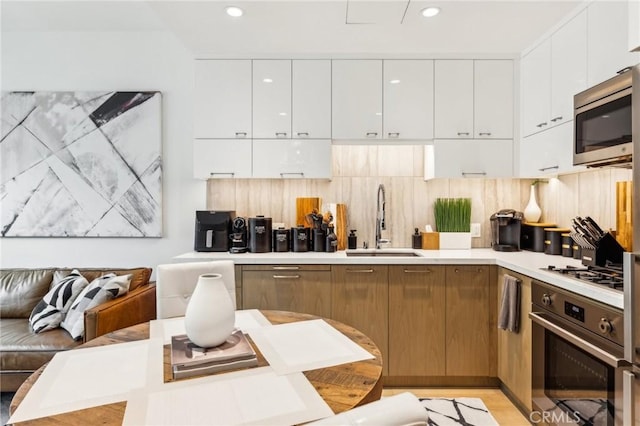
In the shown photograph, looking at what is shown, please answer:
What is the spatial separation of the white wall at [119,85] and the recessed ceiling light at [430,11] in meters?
2.01

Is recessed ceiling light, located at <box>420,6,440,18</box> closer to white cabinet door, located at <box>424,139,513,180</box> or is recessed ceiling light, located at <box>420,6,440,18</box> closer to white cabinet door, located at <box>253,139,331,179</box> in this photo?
white cabinet door, located at <box>424,139,513,180</box>

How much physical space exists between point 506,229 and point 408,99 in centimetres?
130

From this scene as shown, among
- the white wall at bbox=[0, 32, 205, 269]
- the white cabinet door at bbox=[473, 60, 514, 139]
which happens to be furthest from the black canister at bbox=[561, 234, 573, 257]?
the white wall at bbox=[0, 32, 205, 269]

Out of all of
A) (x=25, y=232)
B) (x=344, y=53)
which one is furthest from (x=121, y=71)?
(x=344, y=53)

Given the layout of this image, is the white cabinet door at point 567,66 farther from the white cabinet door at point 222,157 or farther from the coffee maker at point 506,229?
the white cabinet door at point 222,157

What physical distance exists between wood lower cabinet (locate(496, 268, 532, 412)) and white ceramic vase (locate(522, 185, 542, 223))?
2.66 ft

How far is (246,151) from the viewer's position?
312 centimetres

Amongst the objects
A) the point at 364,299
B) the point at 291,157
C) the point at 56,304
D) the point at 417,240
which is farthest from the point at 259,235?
the point at 56,304

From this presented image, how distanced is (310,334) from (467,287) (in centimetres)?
163

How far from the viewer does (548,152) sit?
2.68m

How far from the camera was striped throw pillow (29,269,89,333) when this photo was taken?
2572mm

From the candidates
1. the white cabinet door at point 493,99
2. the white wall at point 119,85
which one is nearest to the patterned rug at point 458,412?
the white cabinet door at point 493,99

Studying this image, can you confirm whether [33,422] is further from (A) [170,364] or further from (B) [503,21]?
(B) [503,21]

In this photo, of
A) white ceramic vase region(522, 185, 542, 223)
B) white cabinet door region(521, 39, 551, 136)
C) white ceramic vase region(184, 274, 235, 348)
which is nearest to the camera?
white ceramic vase region(184, 274, 235, 348)
